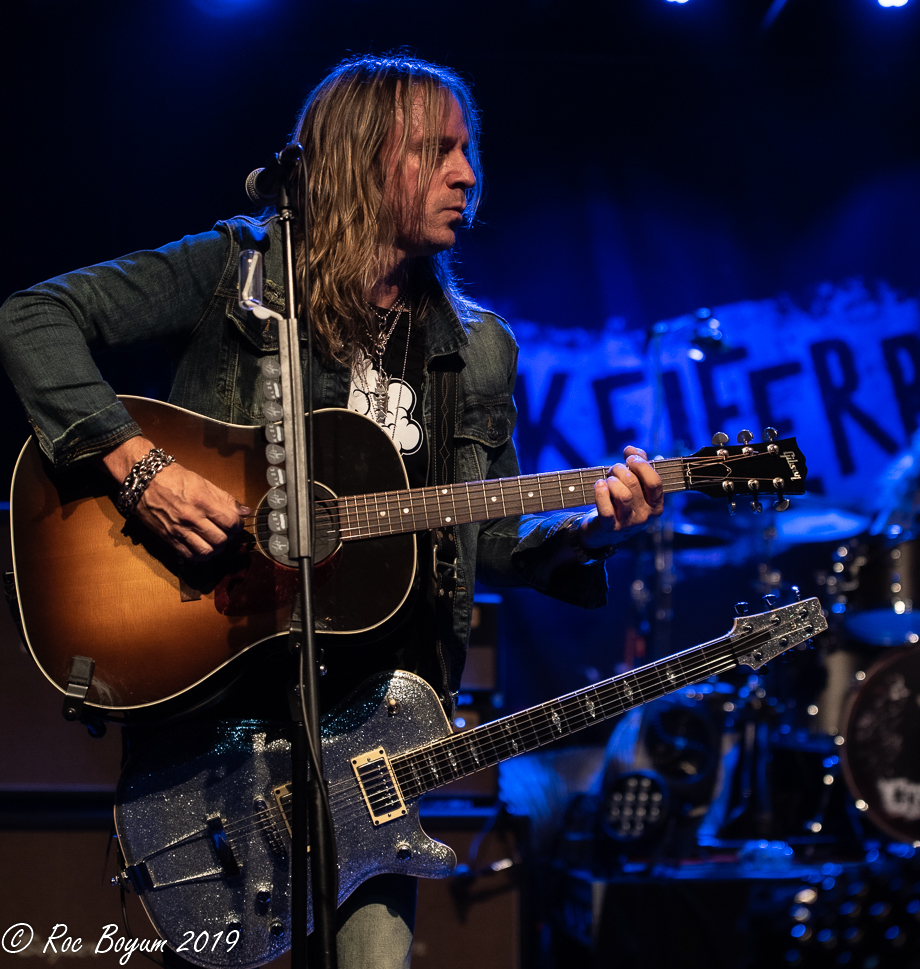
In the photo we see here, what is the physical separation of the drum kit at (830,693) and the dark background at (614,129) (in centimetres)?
52

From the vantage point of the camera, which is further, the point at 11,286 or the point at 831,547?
the point at 831,547

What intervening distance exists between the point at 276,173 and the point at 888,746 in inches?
171

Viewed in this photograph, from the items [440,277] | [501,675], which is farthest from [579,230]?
[440,277]

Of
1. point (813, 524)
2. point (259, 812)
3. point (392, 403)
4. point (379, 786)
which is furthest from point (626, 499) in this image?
point (813, 524)

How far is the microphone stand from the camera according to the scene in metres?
1.48

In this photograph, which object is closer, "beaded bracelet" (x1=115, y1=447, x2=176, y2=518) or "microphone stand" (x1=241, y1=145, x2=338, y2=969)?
"microphone stand" (x1=241, y1=145, x2=338, y2=969)

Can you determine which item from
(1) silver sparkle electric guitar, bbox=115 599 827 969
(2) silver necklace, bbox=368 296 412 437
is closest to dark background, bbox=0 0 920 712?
(2) silver necklace, bbox=368 296 412 437

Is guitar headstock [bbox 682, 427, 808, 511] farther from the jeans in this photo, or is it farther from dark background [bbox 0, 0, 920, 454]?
dark background [bbox 0, 0, 920, 454]

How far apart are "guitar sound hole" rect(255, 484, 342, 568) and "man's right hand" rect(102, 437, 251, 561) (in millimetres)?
75

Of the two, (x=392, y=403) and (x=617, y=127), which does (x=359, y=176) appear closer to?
(x=392, y=403)

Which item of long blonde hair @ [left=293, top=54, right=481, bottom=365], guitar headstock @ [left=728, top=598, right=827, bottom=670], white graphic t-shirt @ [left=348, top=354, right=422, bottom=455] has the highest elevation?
long blonde hair @ [left=293, top=54, right=481, bottom=365]

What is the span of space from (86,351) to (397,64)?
1186 millimetres

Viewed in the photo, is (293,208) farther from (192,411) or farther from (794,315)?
(794,315)

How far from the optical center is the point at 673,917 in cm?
403
